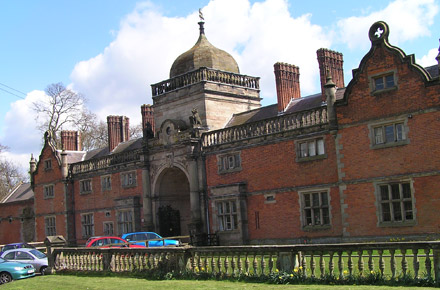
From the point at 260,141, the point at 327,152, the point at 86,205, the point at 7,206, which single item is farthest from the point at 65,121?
the point at 327,152

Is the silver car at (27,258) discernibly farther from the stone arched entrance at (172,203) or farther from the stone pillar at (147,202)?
the stone arched entrance at (172,203)

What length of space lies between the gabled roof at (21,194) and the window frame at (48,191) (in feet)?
16.8

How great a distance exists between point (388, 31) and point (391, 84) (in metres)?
2.25

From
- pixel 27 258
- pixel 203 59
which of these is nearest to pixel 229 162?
pixel 203 59

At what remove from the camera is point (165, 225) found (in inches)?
1379

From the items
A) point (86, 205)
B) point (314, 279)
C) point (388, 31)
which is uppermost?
point (388, 31)

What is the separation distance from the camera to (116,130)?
43.9 metres

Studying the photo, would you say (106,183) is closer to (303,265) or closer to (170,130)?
(170,130)

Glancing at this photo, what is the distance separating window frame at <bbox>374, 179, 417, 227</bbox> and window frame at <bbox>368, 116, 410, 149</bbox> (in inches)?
60.6

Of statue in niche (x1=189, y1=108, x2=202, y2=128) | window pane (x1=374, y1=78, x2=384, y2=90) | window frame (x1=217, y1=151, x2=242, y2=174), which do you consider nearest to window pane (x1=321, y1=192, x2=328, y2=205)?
window frame (x1=217, y1=151, x2=242, y2=174)

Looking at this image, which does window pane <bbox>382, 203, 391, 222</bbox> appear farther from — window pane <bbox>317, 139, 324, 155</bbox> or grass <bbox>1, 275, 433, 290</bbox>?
grass <bbox>1, 275, 433, 290</bbox>

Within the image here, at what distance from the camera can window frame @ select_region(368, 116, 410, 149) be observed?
2242 cm

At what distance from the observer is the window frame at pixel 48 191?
44138 millimetres

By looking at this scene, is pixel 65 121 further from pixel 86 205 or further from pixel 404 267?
pixel 404 267
